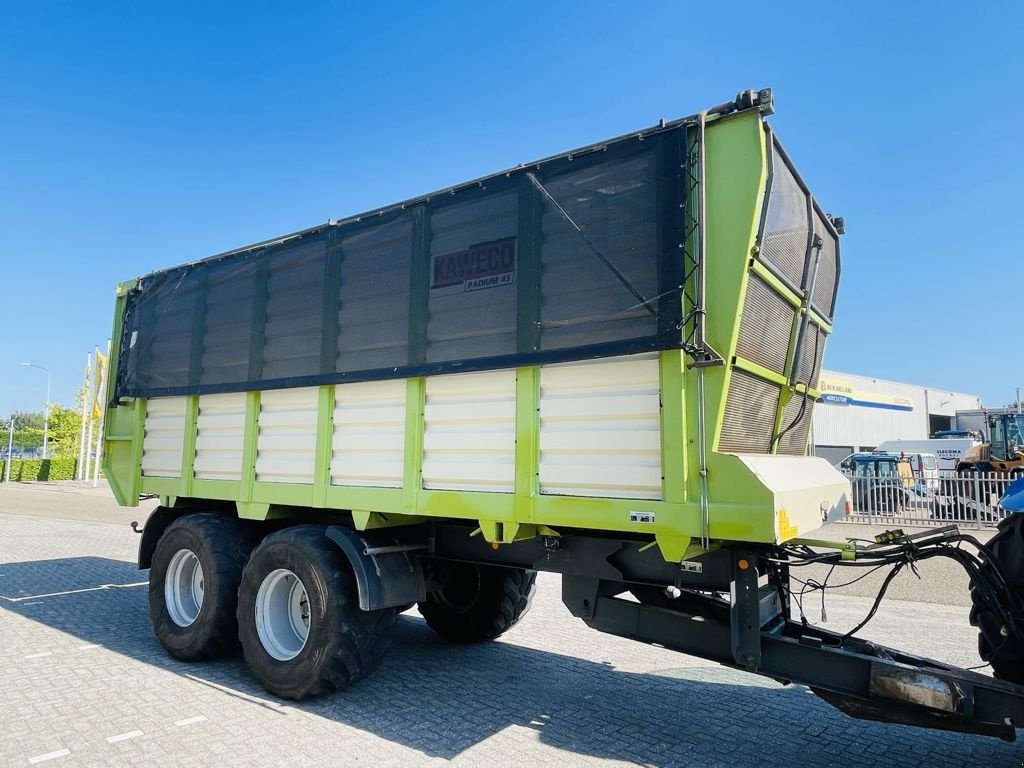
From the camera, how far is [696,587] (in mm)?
3633

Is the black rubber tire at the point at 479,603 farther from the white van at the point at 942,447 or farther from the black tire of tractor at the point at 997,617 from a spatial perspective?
the white van at the point at 942,447

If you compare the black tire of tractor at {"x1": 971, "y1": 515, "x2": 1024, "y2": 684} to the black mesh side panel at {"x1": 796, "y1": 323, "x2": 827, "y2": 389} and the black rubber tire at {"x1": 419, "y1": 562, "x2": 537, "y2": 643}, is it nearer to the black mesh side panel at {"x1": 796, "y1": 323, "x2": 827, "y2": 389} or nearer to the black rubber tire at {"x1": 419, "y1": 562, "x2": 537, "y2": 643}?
the black mesh side panel at {"x1": 796, "y1": 323, "x2": 827, "y2": 389}

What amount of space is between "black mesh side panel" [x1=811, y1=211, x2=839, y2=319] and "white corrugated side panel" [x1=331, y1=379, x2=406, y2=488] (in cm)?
287

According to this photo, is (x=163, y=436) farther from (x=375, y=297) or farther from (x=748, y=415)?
(x=748, y=415)

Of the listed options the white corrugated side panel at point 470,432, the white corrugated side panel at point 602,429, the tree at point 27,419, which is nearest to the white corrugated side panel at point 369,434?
the white corrugated side panel at point 470,432

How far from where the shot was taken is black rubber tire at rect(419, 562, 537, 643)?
586 centimetres

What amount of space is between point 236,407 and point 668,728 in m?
3.97

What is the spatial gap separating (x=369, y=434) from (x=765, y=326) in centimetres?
260

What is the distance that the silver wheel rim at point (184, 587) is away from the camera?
5.59m

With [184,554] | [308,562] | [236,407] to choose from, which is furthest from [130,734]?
[236,407]

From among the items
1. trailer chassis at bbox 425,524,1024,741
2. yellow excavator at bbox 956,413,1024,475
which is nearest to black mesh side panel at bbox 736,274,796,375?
trailer chassis at bbox 425,524,1024,741

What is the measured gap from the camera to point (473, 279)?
414 cm

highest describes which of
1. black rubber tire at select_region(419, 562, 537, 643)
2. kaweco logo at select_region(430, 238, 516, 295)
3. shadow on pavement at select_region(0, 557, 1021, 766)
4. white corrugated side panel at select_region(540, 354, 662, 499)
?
kaweco logo at select_region(430, 238, 516, 295)

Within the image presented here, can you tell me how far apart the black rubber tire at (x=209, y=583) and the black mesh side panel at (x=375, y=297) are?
1850 mm
